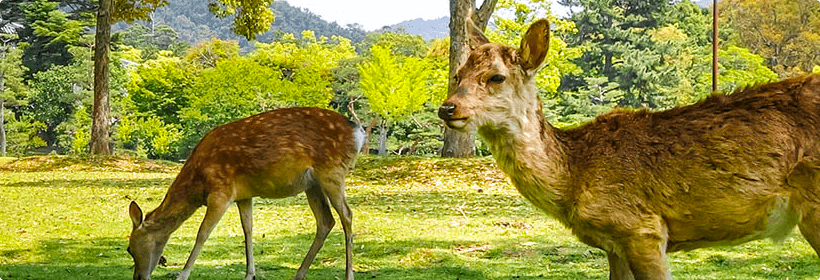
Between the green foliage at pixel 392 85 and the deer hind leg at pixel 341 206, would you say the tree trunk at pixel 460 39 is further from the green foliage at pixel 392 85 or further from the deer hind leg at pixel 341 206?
the green foliage at pixel 392 85

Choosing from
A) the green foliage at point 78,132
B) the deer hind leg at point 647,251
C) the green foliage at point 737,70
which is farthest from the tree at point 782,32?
the deer hind leg at point 647,251

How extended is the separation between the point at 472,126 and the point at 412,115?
48540mm

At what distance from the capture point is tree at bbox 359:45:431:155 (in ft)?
159

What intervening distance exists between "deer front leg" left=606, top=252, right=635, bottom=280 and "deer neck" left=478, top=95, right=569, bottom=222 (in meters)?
0.38

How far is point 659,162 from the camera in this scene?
13.1 feet

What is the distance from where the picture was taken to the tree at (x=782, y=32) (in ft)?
186

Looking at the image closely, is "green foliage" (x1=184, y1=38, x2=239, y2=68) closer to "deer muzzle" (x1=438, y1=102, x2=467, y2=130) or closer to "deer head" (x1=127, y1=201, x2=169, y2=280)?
"deer head" (x1=127, y1=201, x2=169, y2=280)

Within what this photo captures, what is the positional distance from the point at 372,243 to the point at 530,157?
478cm

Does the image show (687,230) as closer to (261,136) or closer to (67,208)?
(261,136)

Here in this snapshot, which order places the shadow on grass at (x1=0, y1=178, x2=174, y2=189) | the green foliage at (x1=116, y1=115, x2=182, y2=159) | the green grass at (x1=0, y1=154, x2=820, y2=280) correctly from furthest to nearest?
the green foliage at (x1=116, y1=115, x2=182, y2=159) → the shadow on grass at (x1=0, y1=178, x2=174, y2=189) → the green grass at (x1=0, y1=154, x2=820, y2=280)

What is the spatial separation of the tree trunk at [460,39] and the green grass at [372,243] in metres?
3.54

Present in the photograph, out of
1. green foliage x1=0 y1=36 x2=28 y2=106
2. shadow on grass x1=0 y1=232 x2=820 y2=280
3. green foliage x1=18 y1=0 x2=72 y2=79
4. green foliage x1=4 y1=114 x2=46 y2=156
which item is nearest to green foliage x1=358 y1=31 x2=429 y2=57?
green foliage x1=18 y1=0 x2=72 y2=79

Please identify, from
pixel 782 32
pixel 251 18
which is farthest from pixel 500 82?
pixel 782 32

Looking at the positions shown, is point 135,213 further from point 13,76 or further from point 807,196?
point 13,76
